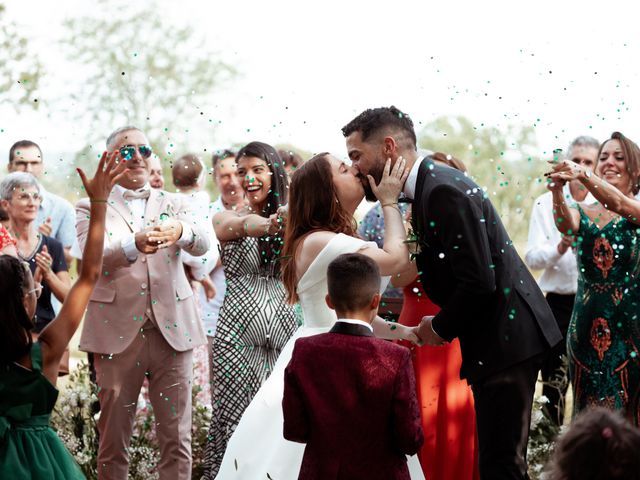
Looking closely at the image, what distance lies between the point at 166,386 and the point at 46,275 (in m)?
1.14

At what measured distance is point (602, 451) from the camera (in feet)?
7.98

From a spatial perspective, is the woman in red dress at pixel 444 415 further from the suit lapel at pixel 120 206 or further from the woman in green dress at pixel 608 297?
the suit lapel at pixel 120 206

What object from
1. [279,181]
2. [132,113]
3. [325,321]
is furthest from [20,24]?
[325,321]

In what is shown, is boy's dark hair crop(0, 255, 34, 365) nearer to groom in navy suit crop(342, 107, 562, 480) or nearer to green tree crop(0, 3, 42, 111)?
groom in navy suit crop(342, 107, 562, 480)

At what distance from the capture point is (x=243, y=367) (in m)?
5.45

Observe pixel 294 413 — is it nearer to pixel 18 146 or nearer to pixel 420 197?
pixel 420 197

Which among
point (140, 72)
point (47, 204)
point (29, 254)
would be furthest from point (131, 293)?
point (140, 72)

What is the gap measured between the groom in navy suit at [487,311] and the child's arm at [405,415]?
556 mm

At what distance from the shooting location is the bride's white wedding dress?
13.5 ft

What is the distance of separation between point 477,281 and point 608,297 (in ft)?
6.28

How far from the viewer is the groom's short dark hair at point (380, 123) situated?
13.5 ft

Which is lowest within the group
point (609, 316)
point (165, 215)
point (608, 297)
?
point (609, 316)

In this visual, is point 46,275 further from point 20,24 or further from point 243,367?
point 20,24

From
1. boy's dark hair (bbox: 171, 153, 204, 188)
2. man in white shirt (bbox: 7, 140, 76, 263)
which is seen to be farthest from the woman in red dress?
man in white shirt (bbox: 7, 140, 76, 263)
